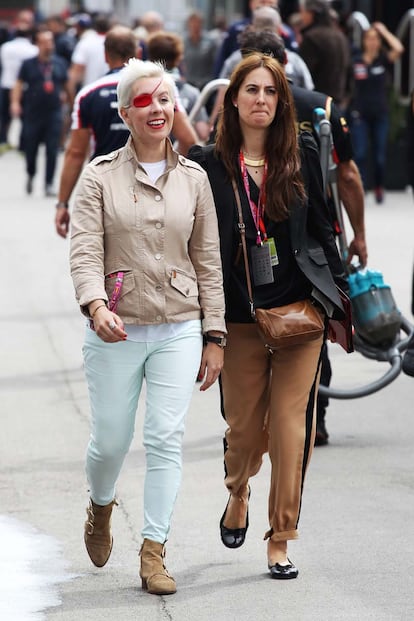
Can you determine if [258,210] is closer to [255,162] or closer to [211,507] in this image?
[255,162]

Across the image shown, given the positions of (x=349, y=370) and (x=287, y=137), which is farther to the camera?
(x=349, y=370)

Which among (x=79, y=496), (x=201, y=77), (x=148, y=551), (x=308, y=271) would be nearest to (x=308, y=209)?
(x=308, y=271)

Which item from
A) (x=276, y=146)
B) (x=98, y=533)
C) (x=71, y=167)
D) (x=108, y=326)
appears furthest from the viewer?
(x=71, y=167)

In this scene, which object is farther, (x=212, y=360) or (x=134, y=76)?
(x=212, y=360)

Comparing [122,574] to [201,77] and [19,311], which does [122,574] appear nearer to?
[19,311]

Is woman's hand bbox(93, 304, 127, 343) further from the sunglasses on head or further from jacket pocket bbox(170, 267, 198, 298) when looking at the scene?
the sunglasses on head

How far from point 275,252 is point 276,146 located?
355 millimetres

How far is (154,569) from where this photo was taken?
16.9 feet

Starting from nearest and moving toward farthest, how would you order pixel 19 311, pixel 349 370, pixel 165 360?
pixel 165 360 → pixel 349 370 → pixel 19 311

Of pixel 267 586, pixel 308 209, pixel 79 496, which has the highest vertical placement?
pixel 308 209

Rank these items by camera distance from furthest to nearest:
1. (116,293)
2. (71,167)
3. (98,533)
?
(71,167) < (98,533) < (116,293)

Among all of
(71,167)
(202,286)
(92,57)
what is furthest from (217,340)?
(92,57)

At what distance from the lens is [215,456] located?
23.7 ft

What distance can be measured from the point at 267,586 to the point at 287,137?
1.50 meters
